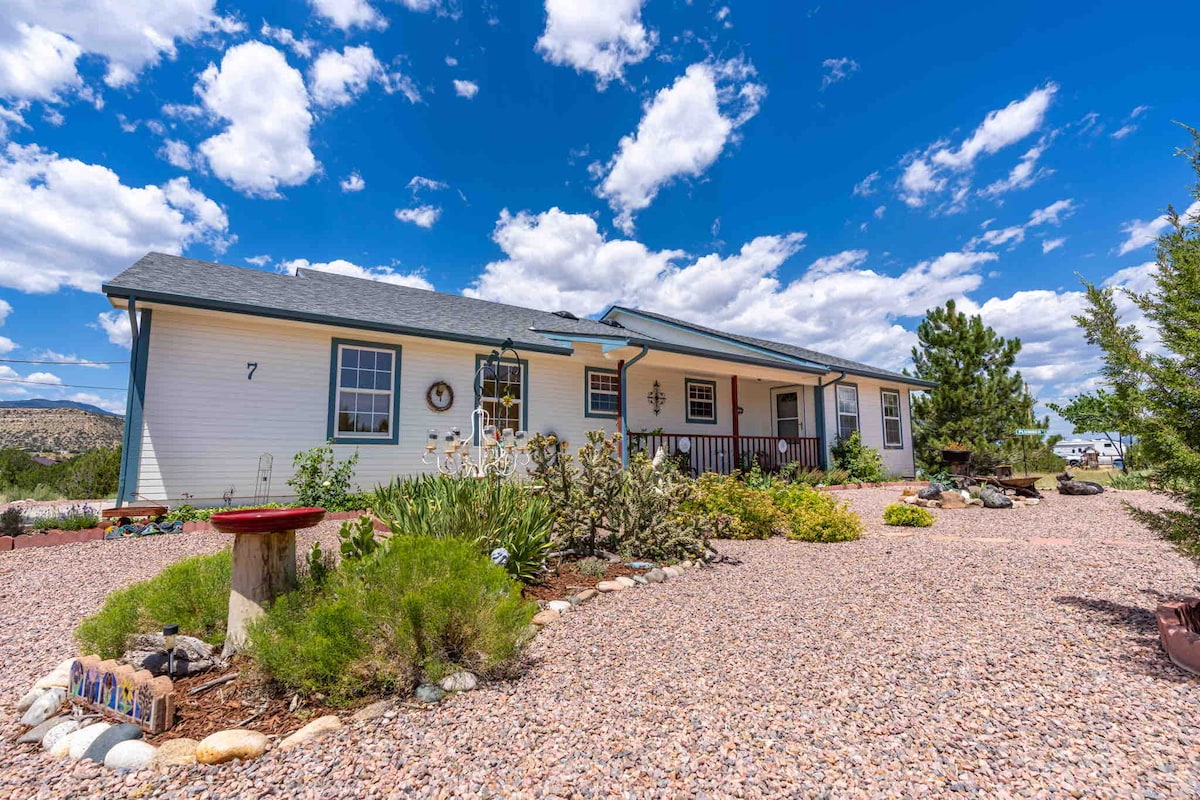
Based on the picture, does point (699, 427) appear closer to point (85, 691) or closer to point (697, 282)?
point (697, 282)

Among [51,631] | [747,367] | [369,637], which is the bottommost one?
[51,631]

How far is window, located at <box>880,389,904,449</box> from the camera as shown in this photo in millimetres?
15305

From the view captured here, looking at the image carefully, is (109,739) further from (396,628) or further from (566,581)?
(566,581)

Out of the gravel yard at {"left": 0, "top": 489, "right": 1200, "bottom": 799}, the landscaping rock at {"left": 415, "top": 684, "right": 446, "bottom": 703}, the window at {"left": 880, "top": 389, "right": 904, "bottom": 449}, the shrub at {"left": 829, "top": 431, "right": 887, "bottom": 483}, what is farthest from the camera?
the window at {"left": 880, "top": 389, "right": 904, "bottom": 449}

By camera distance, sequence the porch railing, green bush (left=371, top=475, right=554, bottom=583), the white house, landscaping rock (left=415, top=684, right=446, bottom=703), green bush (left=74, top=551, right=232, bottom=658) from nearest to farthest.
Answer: landscaping rock (left=415, top=684, right=446, bottom=703) → green bush (left=74, top=551, right=232, bottom=658) → green bush (left=371, top=475, right=554, bottom=583) → the white house → the porch railing

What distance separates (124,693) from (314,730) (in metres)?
0.78

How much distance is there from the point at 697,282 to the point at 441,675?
2060 centimetres

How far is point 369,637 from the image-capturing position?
2.26 m

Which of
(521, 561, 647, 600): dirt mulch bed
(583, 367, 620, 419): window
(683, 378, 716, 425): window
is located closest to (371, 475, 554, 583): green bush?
(521, 561, 647, 600): dirt mulch bed

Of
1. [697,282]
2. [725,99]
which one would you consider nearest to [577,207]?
[725,99]

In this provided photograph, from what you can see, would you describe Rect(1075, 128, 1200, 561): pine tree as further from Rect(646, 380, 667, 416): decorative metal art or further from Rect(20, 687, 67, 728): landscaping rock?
Rect(646, 380, 667, 416): decorative metal art

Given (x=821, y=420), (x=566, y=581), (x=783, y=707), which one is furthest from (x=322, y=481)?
(x=821, y=420)

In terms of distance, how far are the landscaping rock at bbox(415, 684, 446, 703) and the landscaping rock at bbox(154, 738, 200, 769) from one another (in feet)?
2.57

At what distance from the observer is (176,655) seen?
2.37 metres
